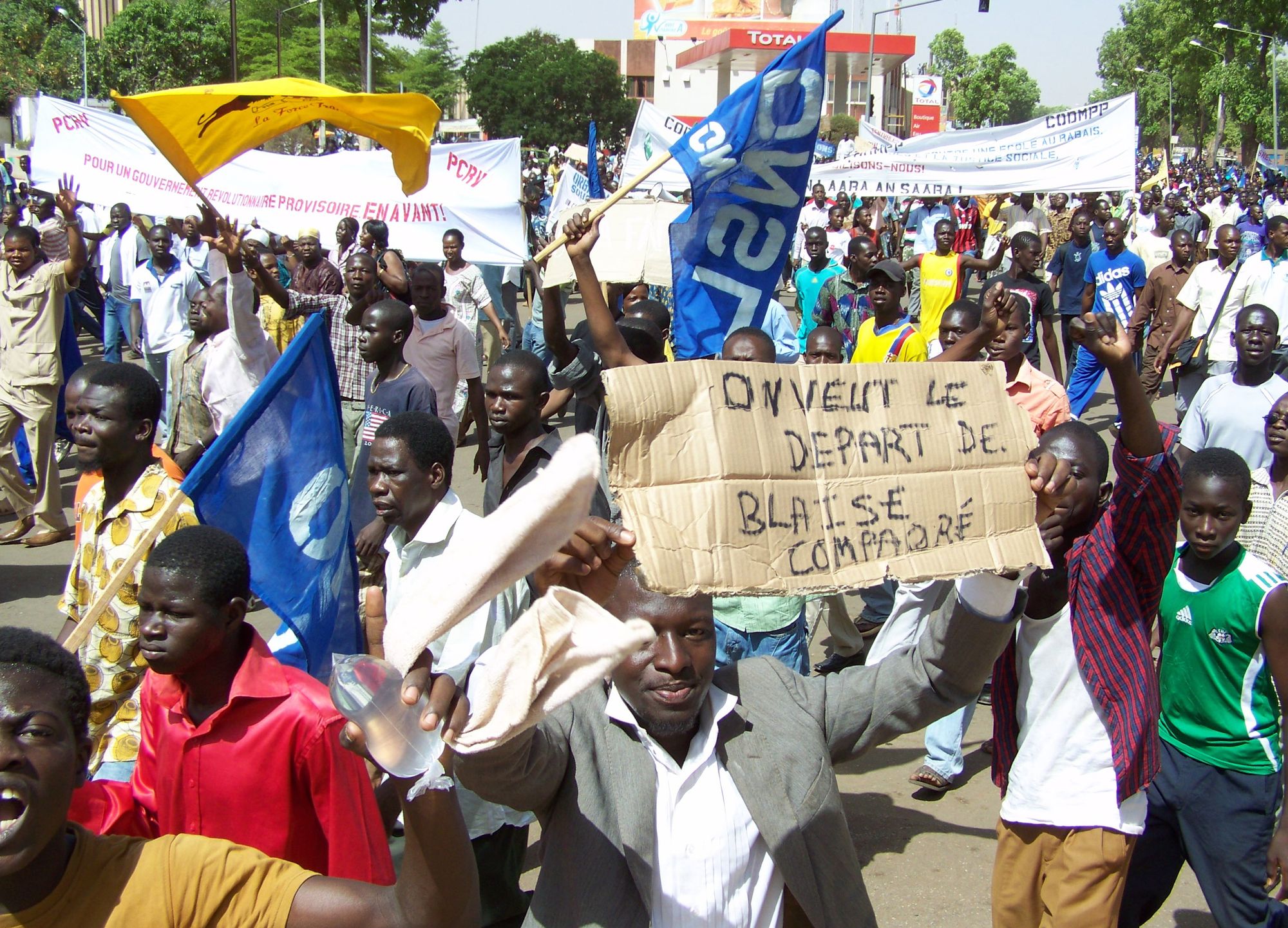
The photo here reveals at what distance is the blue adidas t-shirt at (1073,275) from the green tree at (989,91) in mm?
87701

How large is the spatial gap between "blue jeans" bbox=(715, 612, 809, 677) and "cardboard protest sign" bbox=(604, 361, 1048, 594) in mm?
2154

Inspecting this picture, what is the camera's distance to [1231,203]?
23.9 metres

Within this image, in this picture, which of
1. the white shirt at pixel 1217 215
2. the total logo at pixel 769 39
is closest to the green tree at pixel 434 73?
the total logo at pixel 769 39

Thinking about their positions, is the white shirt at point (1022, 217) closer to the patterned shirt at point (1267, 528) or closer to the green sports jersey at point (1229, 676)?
the patterned shirt at point (1267, 528)

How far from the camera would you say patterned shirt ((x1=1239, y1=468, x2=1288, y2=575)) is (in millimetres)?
4289

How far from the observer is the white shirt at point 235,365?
5.87 metres

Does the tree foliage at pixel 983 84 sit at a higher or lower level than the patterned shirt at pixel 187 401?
higher

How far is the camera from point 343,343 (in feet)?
23.2

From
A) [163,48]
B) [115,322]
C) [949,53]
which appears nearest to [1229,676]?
[115,322]

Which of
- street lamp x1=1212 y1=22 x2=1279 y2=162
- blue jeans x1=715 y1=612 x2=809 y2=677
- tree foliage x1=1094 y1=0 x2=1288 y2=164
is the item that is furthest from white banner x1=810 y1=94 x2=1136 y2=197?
street lamp x1=1212 y1=22 x2=1279 y2=162

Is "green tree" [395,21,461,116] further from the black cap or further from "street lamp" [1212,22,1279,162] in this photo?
the black cap

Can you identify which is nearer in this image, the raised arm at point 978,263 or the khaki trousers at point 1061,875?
the khaki trousers at point 1061,875

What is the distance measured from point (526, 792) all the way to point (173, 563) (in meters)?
1.08

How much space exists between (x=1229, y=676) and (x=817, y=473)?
1834mm
